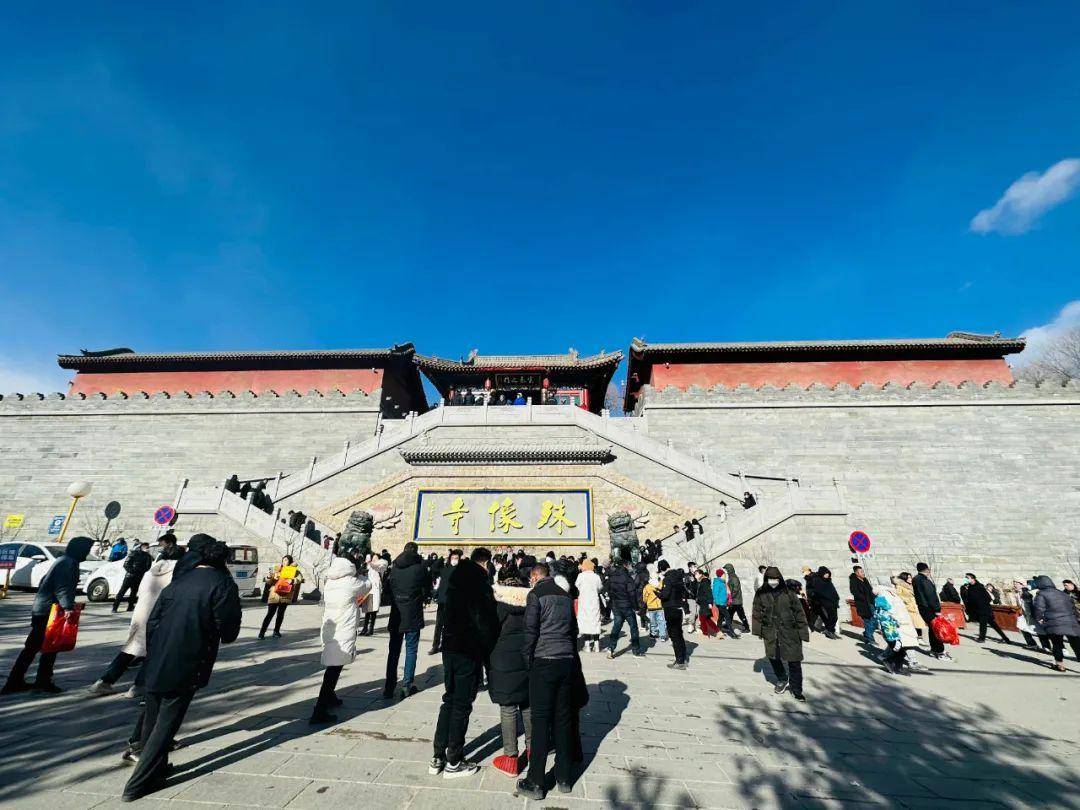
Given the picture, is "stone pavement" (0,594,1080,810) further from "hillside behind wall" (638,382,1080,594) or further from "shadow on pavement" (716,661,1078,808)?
"hillside behind wall" (638,382,1080,594)

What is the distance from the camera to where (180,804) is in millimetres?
2635

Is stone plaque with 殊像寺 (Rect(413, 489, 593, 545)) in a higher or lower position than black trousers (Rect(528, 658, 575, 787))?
higher

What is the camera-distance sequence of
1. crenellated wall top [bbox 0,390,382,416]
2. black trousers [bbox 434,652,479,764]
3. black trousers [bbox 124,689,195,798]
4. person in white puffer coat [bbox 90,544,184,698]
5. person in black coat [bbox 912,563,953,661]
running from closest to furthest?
black trousers [bbox 124,689,195,798] → black trousers [bbox 434,652,479,764] → person in white puffer coat [bbox 90,544,184,698] → person in black coat [bbox 912,563,953,661] → crenellated wall top [bbox 0,390,382,416]

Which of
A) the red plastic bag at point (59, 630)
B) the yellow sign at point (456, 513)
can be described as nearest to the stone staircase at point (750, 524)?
the yellow sign at point (456, 513)

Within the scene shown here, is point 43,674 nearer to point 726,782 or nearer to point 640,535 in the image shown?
point 726,782

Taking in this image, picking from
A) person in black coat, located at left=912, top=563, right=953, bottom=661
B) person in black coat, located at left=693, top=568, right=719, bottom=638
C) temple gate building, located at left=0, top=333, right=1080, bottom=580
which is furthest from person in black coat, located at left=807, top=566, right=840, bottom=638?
temple gate building, located at left=0, top=333, right=1080, bottom=580

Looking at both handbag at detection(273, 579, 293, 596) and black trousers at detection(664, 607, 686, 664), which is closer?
black trousers at detection(664, 607, 686, 664)

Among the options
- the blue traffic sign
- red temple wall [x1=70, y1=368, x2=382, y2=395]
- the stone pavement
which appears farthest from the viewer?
red temple wall [x1=70, y1=368, x2=382, y2=395]

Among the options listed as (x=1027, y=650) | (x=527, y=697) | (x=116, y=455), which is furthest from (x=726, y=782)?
(x=116, y=455)

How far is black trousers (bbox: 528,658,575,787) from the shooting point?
3.04 m

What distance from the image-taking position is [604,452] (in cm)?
1708

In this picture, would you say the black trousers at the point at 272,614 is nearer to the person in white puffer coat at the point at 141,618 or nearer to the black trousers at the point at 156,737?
the person in white puffer coat at the point at 141,618

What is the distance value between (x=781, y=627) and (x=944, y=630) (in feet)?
13.3

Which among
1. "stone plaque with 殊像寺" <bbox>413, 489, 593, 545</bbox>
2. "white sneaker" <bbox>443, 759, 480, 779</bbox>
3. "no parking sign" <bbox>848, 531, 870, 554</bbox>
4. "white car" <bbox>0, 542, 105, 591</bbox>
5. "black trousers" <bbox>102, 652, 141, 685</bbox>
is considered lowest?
"white sneaker" <bbox>443, 759, 480, 779</bbox>
